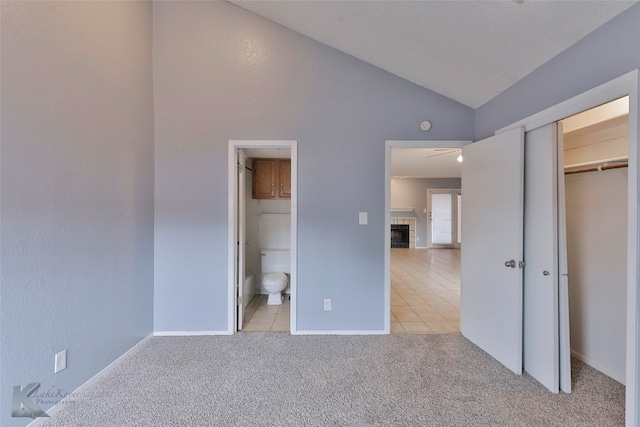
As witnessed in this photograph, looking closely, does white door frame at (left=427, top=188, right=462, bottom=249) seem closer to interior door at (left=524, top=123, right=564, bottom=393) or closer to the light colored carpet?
the light colored carpet

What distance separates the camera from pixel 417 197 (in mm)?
8922

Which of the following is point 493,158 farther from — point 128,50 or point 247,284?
point 128,50

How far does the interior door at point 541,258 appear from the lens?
1855 millimetres

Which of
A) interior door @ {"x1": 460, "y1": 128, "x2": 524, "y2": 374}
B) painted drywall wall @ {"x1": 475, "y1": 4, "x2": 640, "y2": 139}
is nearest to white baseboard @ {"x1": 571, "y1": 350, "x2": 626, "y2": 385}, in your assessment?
interior door @ {"x1": 460, "y1": 128, "x2": 524, "y2": 374}

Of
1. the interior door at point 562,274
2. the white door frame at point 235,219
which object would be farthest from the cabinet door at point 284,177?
the interior door at point 562,274

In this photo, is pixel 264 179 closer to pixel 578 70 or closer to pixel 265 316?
pixel 265 316

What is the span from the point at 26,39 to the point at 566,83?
336cm

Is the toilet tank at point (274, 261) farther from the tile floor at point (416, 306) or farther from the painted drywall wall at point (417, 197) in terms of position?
the painted drywall wall at point (417, 197)

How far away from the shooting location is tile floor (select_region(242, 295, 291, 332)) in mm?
2826

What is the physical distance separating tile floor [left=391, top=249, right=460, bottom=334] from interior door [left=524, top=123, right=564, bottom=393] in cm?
88

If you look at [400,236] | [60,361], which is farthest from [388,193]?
[400,236]

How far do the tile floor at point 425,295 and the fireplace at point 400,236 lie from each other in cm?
188

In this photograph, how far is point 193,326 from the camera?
2641mm

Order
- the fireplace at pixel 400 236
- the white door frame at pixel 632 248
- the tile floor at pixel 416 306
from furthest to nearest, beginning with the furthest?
the fireplace at pixel 400 236 < the tile floor at pixel 416 306 < the white door frame at pixel 632 248
